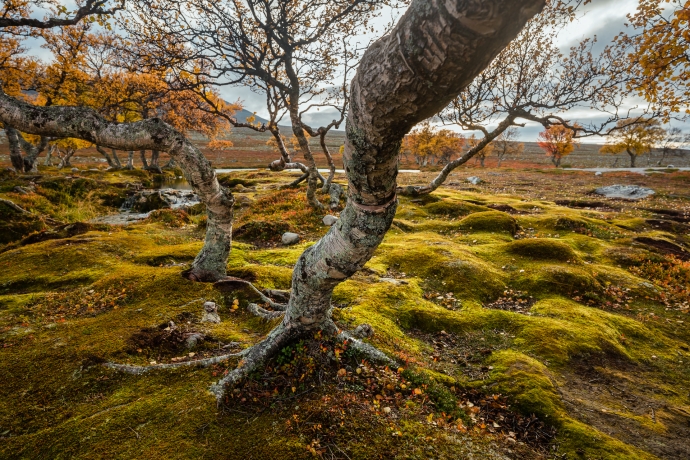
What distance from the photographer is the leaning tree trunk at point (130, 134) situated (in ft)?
17.6

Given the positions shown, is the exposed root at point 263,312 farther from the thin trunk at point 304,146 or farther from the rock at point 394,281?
the thin trunk at point 304,146

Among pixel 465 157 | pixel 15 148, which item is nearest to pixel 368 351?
pixel 465 157

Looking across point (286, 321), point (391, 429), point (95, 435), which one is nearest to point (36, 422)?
point (95, 435)

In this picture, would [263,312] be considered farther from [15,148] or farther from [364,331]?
[15,148]

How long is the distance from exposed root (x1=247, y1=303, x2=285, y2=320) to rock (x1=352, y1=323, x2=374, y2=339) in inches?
64.5

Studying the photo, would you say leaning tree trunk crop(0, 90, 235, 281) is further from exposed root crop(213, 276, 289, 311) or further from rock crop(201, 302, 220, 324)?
rock crop(201, 302, 220, 324)

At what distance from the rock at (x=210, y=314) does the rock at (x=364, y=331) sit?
3.00 metres

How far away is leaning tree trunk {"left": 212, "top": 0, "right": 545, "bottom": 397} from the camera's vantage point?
61.9 inches

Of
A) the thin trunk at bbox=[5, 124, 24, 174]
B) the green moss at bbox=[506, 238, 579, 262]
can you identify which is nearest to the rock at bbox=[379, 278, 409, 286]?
the green moss at bbox=[506, 238, 579, 262]

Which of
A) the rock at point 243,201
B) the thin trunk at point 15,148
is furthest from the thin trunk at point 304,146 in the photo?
the thin trunk at point 15,148

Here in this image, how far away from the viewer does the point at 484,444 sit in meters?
3.93

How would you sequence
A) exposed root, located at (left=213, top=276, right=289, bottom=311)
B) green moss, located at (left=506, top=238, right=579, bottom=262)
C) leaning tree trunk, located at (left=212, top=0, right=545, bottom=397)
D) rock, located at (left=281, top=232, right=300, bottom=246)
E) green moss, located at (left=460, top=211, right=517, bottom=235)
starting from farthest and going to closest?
1. green moss, located at (left=460, top=211, right=517, bottom=235)
2. rock, located at (left=281, top=232, right=300, bottom=246)
3. green moss, located at (left=506, top=238, right=579, bottom=262)
4. exposed root, located at (left=213, top=276, right=289, bottom=311)
5. leaning tree trunk, located at (left=212, top=0, right=545, bottom=397)

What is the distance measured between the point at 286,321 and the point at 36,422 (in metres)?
3.27

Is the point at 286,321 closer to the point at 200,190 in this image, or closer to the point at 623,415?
the point at 200,190
